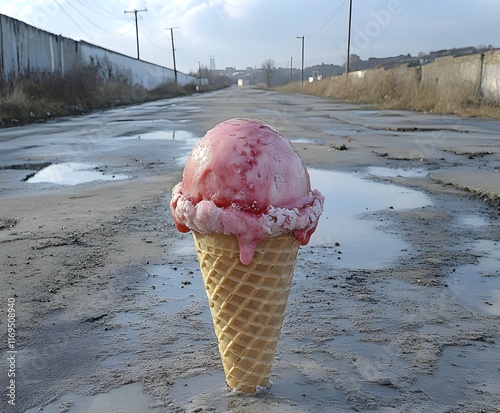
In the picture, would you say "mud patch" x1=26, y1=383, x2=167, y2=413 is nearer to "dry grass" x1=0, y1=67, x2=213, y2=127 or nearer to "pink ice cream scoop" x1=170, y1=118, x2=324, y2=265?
"pink ice cream scoop" x1=170, y1=118, x2=324, y2=265

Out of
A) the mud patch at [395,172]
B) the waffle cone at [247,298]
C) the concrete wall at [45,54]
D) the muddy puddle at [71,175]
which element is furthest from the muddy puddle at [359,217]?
the concrete wall at [45,54]

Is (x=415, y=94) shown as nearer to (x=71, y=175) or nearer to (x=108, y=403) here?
(x=71, y=175)

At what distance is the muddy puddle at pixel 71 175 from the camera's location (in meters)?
6.77

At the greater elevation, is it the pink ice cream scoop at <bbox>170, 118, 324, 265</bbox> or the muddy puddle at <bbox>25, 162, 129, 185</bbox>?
the pink ice cream scoop at <bbox>170, 118, 324, 265</bbox>

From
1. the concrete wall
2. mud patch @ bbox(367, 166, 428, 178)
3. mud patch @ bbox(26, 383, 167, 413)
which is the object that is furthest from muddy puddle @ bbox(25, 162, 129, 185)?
the concrete wall

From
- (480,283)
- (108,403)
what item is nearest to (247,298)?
(108,403)

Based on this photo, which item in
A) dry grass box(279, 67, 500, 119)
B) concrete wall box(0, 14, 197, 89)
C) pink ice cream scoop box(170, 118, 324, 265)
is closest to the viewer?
pink ice cream scoop box(170, 118, 324, 265)

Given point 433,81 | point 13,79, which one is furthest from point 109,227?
point 433,81

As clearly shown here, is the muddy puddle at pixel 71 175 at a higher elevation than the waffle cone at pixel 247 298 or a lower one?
lower

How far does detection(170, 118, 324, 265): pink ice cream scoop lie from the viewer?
1697mm

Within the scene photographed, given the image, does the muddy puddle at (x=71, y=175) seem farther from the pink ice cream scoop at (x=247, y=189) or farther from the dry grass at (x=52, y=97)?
the dry grass at (x=52, y=97)

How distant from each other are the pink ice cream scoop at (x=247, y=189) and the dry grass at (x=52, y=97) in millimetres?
16932

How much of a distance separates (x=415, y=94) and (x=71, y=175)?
64.2ft

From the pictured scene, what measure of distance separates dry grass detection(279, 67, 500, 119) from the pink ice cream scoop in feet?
55.9
